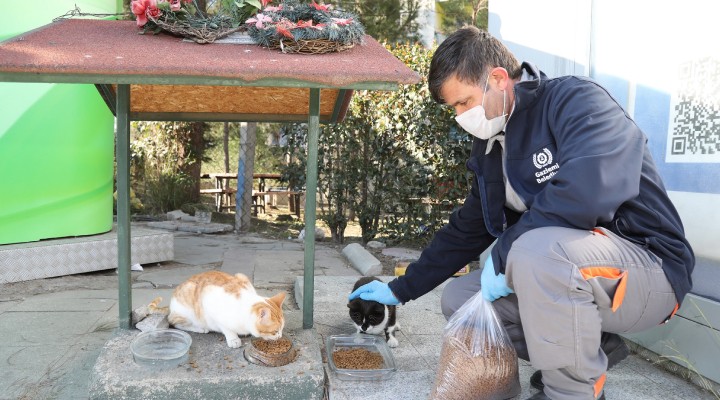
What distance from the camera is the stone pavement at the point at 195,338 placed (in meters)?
2.49

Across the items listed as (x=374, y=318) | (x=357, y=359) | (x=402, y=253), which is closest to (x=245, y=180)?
(x=402, y=253)

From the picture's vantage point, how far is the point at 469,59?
220 centimetres

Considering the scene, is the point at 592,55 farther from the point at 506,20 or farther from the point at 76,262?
the point at 76,262

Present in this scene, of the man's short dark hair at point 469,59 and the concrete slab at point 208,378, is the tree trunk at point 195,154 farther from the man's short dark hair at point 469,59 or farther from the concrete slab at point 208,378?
the man's short dark hair at point 469,59

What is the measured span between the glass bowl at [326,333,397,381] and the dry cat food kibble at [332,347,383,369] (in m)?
0.02

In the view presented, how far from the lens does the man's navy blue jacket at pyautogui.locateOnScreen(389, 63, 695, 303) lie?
1.86 metres

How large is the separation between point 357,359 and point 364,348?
9.2 inches

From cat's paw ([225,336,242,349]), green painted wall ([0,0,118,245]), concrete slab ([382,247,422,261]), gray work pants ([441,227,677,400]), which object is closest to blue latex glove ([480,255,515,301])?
gray work pants ([441,227,677,400])

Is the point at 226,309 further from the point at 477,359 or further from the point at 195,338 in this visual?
the point at 477,359

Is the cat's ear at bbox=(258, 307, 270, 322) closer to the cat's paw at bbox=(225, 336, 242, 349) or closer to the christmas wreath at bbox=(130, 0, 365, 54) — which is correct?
the cat's paw at bbox=(225, 336, 242, 349)

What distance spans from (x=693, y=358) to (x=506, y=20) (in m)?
2.78

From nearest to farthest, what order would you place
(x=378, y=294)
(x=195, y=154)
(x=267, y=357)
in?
(x=267, y=357) < (x=378, y=294) < (x=195, y=154)

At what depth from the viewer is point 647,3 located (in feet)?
9.91

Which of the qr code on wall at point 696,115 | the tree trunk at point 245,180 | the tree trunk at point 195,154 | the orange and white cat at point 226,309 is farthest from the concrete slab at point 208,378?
the tree trunk at point 195,154
